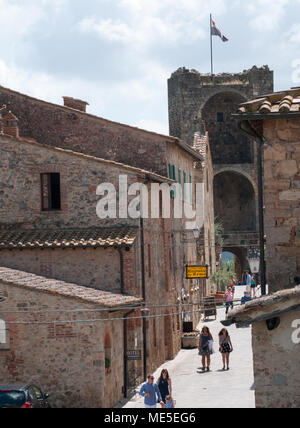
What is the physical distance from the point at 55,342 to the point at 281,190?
1027cm

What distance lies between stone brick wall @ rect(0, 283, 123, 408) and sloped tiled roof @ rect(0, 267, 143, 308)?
0.17 m

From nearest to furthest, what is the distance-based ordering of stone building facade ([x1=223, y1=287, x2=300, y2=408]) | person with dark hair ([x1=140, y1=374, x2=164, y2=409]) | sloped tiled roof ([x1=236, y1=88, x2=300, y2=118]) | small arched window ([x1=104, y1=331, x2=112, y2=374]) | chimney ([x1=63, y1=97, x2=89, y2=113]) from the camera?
stone building facade ([x1=223, y1=287, x2=300, y2=408]) → sloped tiled roof ([x1=236, y1=88, x2=300, y2=118]) → person with dark hair ([x1=140, y1=374, x2=164, y2=409]) → small arched window ([x1=104, y1=331, x2=112, y2=374]) → chimney ([x1=63, y1=97, x2=89, y2=113])

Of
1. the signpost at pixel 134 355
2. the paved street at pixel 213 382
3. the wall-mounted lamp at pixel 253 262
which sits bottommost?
the paved street at pixel 213 382

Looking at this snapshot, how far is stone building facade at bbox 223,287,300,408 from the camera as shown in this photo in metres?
13.4

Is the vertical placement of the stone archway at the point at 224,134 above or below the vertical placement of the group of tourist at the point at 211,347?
above

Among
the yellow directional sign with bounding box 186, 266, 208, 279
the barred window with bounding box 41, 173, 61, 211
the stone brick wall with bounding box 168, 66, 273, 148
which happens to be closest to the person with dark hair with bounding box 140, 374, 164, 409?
the barred window with bounding box 41, 173, 61, 211

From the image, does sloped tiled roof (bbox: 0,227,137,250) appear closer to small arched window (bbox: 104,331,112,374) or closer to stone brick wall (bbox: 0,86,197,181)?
small arched window (bbox: 104,331,112,374)

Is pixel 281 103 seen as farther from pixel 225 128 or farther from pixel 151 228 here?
pixel 225 128

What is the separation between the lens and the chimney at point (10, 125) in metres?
30.0

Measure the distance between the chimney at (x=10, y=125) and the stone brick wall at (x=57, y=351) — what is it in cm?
825

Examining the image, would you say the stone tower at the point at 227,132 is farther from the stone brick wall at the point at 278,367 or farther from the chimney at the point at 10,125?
the stone brick wall at the point at 278,367

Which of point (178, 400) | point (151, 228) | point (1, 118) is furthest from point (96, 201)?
point (178, 400)

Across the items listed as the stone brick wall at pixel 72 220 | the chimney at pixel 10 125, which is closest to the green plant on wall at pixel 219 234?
the stone brick wall at pixel 72 220
